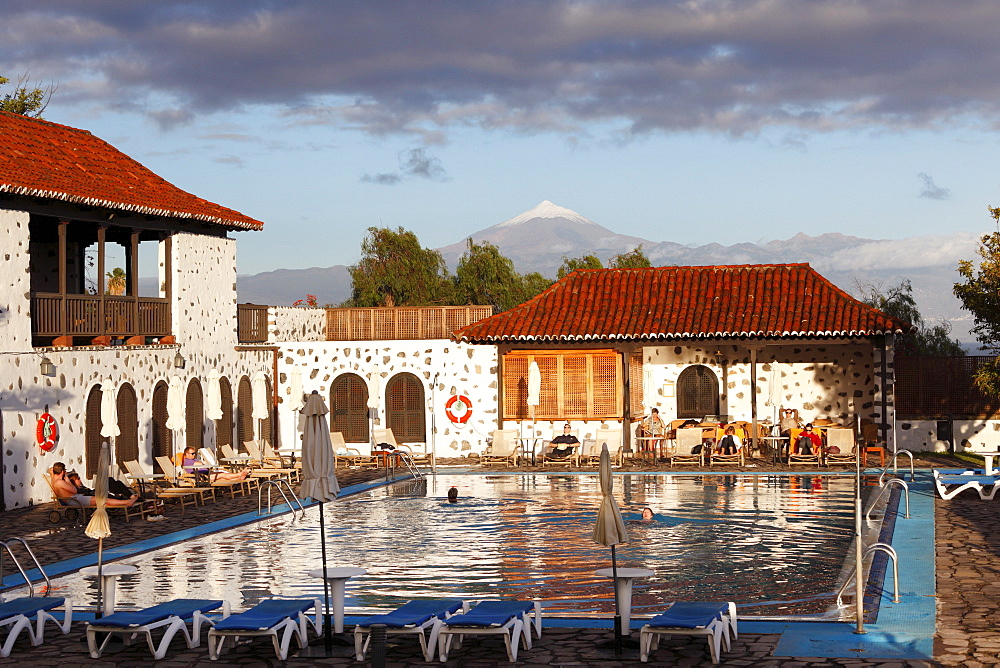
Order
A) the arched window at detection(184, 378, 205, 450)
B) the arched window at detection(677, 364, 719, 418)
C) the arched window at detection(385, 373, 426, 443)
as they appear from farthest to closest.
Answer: the arched window at detection(385, 373, 426, 443)
the arched window at detection(677, 364, 719, 418)
the arched window at detection(184, 378, 205, 450)

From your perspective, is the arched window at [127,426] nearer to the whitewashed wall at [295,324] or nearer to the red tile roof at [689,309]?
the whitewashed wall at [295,324]

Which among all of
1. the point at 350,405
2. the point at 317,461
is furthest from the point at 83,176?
the point at 317,461

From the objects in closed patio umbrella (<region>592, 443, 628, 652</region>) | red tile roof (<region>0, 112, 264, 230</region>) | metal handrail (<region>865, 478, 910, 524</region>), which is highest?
red tile roof (<region>0, 112, 264, 230</region>)

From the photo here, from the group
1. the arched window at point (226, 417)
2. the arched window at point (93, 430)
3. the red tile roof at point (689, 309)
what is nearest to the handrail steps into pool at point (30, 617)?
the arched window at point (93, 430)

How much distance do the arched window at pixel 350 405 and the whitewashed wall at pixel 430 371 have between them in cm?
18

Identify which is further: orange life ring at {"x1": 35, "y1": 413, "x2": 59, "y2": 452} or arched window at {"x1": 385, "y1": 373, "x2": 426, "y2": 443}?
arched window at {"x1": 385, "y1": 373, "x2": 426, "y2": 443}

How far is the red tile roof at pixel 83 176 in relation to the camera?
19.7 meters

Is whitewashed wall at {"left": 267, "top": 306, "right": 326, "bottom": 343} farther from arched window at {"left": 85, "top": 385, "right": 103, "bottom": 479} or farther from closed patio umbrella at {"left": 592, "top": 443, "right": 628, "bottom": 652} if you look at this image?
closed patio umbrella at {"left": 592, "top": 443, "right": 628, "bottom": 652}

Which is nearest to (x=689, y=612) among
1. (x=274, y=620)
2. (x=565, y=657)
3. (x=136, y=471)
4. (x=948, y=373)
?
(x=565, y=657)

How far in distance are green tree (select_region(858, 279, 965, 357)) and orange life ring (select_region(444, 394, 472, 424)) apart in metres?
18.9

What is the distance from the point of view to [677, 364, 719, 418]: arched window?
27438 millimetres

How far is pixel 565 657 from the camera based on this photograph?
888cm

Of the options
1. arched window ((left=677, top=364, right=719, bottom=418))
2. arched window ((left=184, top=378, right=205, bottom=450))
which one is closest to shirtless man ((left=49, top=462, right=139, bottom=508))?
arched window ((left=184, top=378, right=205, bottom=450))

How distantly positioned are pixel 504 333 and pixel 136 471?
9078 mm
